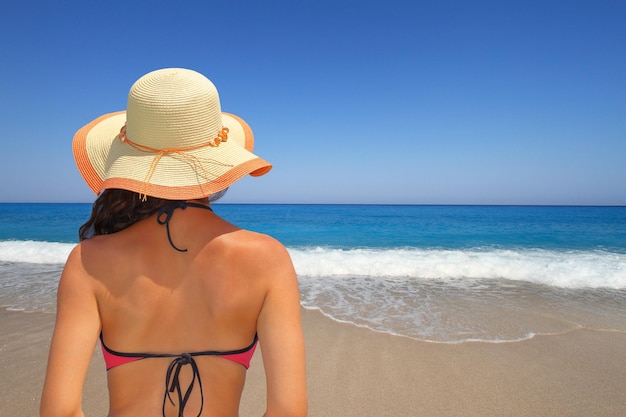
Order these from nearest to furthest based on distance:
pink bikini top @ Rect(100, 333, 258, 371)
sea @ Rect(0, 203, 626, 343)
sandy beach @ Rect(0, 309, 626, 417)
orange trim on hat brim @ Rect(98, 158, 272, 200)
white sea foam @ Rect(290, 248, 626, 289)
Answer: orange trim on hat brim @ Rect(98, 158, 272, 200), pink bikini top @ Rect(100, 333, 258, 371), sandy beach @ Rect(0, 309, 626, 417), sea @ Rect(0, 203, 626, 343), white sea foam @ Rect(290, 248, 626, 289)

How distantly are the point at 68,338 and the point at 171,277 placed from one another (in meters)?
0.30

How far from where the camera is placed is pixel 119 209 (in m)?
0.99

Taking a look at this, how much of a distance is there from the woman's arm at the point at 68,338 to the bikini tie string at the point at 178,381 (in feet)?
0.78

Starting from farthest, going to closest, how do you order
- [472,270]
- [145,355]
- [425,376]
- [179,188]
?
[472,270]
[425,376]
[145,355]
[179,188]

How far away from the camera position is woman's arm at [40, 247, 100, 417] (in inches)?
35.2

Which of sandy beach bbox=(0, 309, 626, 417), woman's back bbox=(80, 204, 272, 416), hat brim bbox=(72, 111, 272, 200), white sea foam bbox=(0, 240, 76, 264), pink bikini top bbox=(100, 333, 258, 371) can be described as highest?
hat brim bbox=(72, 111, 272, 200)

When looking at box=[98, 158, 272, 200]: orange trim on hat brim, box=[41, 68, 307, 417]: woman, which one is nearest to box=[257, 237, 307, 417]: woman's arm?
box=[41, 68, 307, 417]: woman

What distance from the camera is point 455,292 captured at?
6.35 m

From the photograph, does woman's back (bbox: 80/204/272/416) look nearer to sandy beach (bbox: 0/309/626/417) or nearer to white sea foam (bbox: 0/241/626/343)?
sandy beach (bbox: 0/309/626/417)

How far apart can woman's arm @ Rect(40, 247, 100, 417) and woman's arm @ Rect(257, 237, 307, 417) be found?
461 mm

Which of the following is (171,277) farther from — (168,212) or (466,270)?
(466,270)

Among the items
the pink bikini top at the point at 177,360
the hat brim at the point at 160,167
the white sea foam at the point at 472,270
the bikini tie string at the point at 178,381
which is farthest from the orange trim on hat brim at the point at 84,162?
the white sea foam at the point at 472,270

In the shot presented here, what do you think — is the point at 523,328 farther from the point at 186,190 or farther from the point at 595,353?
the point at 186,190

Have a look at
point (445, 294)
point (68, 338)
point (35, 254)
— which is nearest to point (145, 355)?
point (68, 338)
